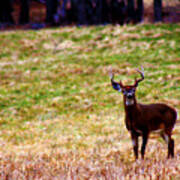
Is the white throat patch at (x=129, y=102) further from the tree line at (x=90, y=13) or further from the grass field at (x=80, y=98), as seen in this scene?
the tree line at (x=90, y=13)

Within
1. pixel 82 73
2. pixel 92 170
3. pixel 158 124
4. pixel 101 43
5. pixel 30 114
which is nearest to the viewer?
pixel 92 170

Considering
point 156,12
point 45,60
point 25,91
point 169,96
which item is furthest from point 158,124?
point 156,12

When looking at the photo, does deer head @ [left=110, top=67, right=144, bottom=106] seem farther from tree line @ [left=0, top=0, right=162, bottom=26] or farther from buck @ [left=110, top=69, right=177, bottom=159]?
tree line @ [left=0, top=0, right=162, bottom=26]

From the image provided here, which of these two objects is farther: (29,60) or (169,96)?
(29,60)

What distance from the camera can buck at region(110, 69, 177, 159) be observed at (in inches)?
268

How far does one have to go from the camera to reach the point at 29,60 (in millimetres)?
26250

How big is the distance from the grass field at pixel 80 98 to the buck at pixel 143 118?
0.48m

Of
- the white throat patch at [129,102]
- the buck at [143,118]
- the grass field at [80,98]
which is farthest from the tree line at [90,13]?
the white throat patch at [129,102]

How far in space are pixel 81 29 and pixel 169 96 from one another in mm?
15505

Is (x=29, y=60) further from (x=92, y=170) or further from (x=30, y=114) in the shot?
(x=92, y=170)

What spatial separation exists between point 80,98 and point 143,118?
1139cm

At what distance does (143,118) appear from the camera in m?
7.12

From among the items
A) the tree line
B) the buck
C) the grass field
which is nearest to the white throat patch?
the buck

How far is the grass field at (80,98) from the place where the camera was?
6285mm
